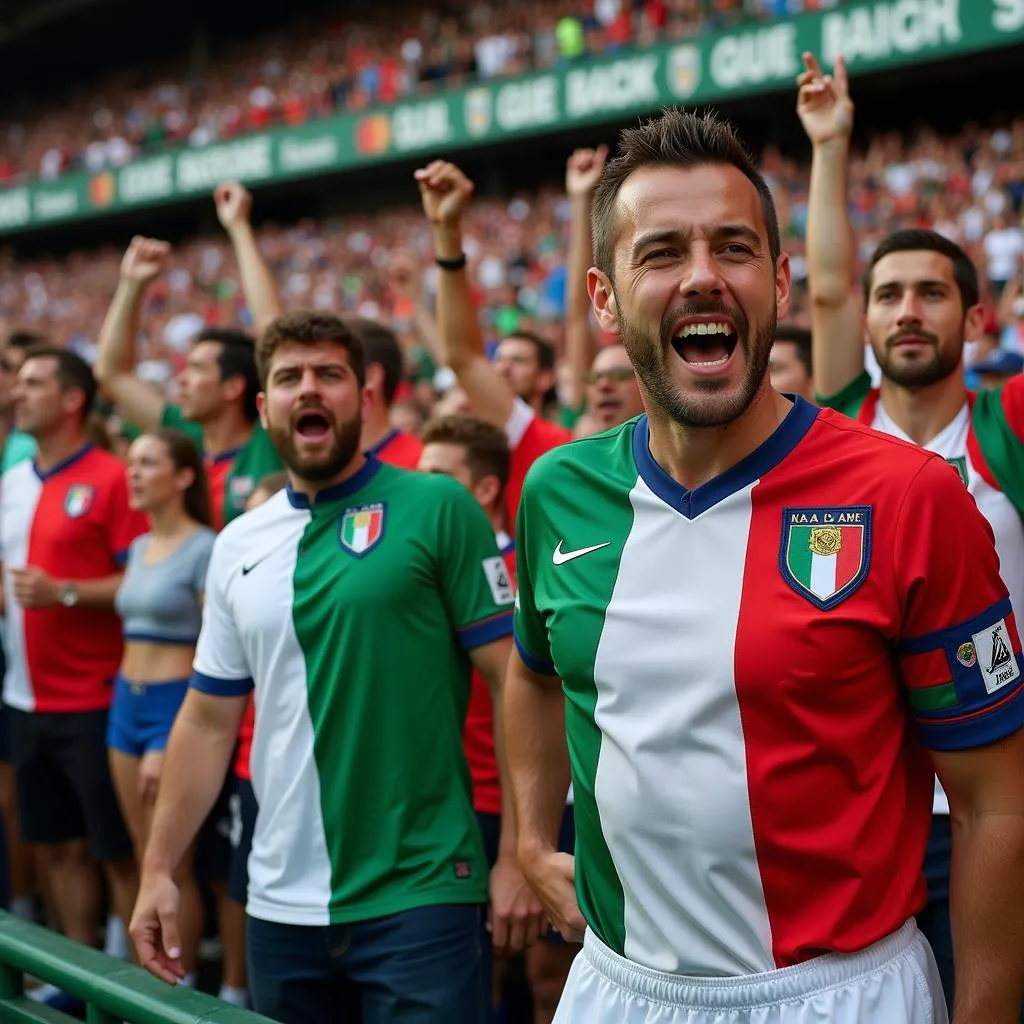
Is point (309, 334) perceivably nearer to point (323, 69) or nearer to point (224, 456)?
point (224, 456)

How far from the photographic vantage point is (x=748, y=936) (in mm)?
1627

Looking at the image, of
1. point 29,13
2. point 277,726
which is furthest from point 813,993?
point 29,13

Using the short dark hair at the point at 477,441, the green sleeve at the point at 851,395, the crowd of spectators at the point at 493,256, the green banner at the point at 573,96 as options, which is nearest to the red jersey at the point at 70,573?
the crowd of spectators at the point at 493,256

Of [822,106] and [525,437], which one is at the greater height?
[822,106]

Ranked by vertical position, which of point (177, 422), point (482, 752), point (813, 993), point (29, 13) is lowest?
point (482, 752)

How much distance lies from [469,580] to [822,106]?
1.58 m

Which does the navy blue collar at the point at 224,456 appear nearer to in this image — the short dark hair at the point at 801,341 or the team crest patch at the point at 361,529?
the short dark hair at the point at 801,341

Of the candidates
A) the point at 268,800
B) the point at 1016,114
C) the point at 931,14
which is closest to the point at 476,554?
the point at 268,800

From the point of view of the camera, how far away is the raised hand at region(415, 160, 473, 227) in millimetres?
3617

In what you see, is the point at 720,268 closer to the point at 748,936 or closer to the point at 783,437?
the point at 783,437

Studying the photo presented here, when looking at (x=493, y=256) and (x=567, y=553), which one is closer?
(x=567, y=553)

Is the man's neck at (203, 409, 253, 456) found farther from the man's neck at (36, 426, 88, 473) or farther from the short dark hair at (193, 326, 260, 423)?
the man's neck at (36, 426, 88, 473)

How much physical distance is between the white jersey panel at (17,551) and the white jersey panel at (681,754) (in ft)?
11.6

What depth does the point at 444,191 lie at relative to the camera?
12.0 ft
